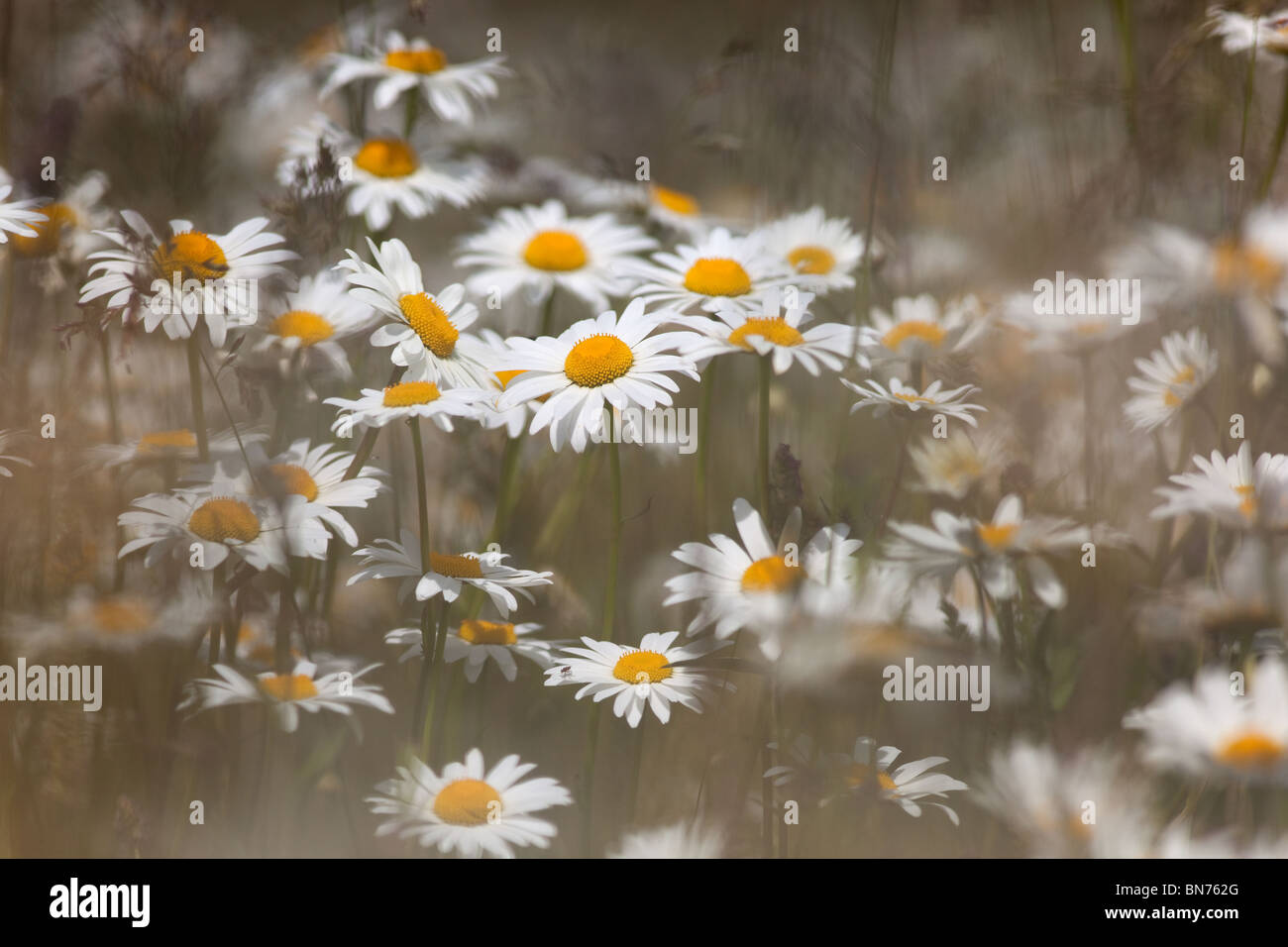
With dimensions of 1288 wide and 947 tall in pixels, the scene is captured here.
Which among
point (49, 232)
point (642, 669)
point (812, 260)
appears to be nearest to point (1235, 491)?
point (812, 260)

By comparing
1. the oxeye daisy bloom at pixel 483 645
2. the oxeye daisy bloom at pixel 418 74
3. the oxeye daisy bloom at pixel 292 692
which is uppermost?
the oxeye daisy bloom at pixel 418 74

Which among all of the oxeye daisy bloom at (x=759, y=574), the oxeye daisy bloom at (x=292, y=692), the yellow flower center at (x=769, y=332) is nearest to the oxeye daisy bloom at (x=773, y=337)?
the yellow flower center at (x=769, y=332)

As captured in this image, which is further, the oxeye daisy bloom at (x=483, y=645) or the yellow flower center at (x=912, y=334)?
the yellow flower center at (x=912, y=334)

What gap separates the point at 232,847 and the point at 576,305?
0.53 metres

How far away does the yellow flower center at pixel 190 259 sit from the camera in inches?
25.4

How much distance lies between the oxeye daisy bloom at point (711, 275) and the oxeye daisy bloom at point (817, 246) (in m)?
0.04

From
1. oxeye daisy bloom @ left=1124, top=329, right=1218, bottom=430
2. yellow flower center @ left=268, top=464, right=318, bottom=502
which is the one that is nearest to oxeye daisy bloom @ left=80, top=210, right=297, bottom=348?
yellow flower center @ left=268, top=464, right=318, bottom=502

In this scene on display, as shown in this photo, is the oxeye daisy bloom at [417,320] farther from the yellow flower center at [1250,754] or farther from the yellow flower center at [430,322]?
the yellow flower center at [1250,754]

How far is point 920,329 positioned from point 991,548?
19 centimetres

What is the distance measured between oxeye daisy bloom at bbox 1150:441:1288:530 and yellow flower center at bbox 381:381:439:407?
22.7 inches

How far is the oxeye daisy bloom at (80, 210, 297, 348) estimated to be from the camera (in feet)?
2.10

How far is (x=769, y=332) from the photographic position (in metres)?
0.65

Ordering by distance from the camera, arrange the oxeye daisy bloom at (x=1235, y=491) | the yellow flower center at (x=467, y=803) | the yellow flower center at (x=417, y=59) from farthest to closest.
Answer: the yellow flower center at (x=417, y=59)
the oxeye daisy bloom at (x=1235, y=491)
the yellow flower center at (x=467, y=803)
